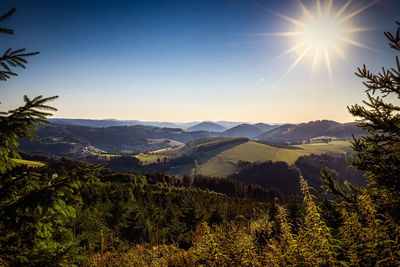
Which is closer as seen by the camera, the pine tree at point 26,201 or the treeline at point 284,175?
A: the pine tree at point 26,201

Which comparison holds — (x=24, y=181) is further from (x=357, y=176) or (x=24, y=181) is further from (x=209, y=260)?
(x=357, y=176)

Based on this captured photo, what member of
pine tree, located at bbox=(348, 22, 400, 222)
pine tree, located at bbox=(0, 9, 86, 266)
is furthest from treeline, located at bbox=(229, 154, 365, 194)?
pine tree, located at bbox=(0, 9, 86, 266)

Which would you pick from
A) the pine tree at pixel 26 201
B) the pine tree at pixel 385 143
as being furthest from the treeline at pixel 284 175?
the pine tree at pixel 26 201

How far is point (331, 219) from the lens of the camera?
6918mm

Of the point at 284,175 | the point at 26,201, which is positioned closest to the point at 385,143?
the point at 26,201

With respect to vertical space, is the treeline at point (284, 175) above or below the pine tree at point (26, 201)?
below

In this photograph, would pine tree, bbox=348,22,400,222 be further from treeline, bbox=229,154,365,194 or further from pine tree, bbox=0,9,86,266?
treeline, bbox=229,154,365,194

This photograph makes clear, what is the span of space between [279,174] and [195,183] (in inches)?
3653

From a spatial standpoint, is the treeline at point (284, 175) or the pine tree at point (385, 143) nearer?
the pine tree at point (385, 143)

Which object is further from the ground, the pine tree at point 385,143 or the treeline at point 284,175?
the pine tree at point 385,143

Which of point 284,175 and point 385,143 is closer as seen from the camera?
point 385,143

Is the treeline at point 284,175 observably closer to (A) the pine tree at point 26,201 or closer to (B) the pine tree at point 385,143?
(B) the pine tree at point 385,143

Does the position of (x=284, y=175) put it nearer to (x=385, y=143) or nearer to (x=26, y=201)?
(x=385, y=143)

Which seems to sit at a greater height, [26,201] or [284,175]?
[26,201]
